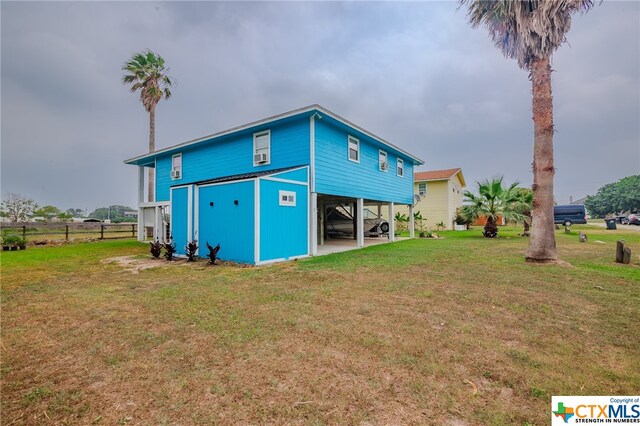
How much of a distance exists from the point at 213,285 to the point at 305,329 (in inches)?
126

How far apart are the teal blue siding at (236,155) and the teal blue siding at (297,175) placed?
459 mm

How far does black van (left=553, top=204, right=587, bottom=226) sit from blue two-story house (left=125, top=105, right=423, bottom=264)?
101 feet

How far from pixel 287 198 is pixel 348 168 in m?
4.20

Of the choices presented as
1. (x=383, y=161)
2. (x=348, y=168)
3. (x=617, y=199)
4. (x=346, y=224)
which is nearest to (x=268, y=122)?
(x=348, y=168)

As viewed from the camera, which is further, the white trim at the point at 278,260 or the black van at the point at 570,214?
the black van at the point at 570,214

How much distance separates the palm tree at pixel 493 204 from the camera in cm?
1683

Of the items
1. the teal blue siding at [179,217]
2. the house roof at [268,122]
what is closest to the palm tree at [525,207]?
the house roof at [268,122]

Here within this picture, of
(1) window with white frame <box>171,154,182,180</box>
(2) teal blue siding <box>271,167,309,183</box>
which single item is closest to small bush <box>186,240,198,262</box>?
(2) teal blue siding <box>271,167,309,183</box>

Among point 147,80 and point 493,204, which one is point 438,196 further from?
point 147,80

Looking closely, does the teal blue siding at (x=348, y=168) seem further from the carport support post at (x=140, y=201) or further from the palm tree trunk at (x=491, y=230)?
the carport support post at (x=140, y=201)

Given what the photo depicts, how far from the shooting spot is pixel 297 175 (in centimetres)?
1012

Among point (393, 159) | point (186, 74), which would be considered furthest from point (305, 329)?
point (186, 74)

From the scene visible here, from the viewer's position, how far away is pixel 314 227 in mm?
10562

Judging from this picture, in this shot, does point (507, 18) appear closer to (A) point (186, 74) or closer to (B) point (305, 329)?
(B) point (305, 329)
